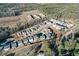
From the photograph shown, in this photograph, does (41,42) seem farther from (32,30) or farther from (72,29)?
(72,29)

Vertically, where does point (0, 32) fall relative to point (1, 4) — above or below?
below

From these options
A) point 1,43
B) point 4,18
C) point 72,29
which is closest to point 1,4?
point 4,18

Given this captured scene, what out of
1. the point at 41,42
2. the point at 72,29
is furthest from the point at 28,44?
the point at 72,29

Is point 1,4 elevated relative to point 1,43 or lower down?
elevated

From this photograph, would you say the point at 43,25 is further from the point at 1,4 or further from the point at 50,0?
the point at 1,4

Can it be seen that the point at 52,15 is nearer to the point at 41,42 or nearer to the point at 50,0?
the point at 50,0

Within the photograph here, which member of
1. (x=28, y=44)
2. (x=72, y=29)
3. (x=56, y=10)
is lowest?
(x=28, y=44)

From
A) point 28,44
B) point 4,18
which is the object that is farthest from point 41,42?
point 4,18
